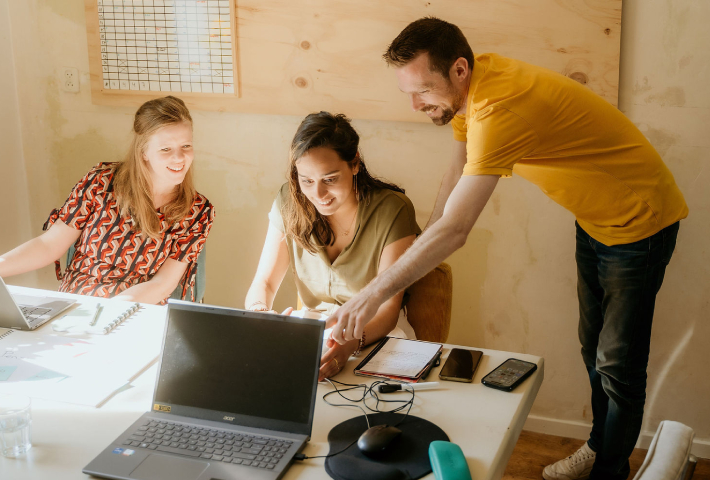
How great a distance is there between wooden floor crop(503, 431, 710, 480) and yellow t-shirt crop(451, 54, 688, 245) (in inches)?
36.5

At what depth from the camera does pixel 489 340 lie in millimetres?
2471

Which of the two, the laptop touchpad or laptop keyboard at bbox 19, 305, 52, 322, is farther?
laptop keyboard at bbox 19, 305, 52, 322

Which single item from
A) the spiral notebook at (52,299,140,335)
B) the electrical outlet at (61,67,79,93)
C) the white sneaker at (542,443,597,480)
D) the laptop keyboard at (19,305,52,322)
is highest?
the electrical outlet at (61,67,79,93)

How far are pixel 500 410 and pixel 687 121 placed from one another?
1363 mm

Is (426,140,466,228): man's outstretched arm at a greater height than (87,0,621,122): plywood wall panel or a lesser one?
lesser

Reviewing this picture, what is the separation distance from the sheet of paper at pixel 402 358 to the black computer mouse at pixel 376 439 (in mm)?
272

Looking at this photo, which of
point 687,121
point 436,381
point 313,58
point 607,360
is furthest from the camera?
point 313,58

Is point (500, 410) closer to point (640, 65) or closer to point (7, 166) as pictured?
point (640, 65)

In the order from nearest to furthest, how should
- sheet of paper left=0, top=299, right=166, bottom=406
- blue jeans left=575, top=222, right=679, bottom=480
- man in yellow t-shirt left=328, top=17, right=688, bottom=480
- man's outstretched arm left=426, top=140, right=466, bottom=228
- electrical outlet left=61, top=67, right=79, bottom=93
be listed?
sheet of paper left=0, top=299, right=166, bottom=406 → man in yellow t-shirt left=328, top=17, right=688, bottom=480 → blue jeans left=575, top=222, right=679, bottom=480 → man's outstretched arm left=426, top=140, right=466, bottom=228 → electrical outlet left=61, top=67, right=79, bottom=93

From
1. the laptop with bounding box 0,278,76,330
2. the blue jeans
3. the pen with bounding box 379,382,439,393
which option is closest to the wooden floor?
the blue jeans

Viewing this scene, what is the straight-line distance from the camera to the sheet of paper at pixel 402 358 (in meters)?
1.39

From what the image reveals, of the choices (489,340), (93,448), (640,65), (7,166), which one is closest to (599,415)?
(489,340)

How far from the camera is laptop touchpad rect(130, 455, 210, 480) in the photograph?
1026mm

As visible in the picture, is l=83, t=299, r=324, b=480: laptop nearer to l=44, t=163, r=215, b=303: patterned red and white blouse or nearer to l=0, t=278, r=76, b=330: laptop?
l=0, t=278, r=76, b=330: laptop
